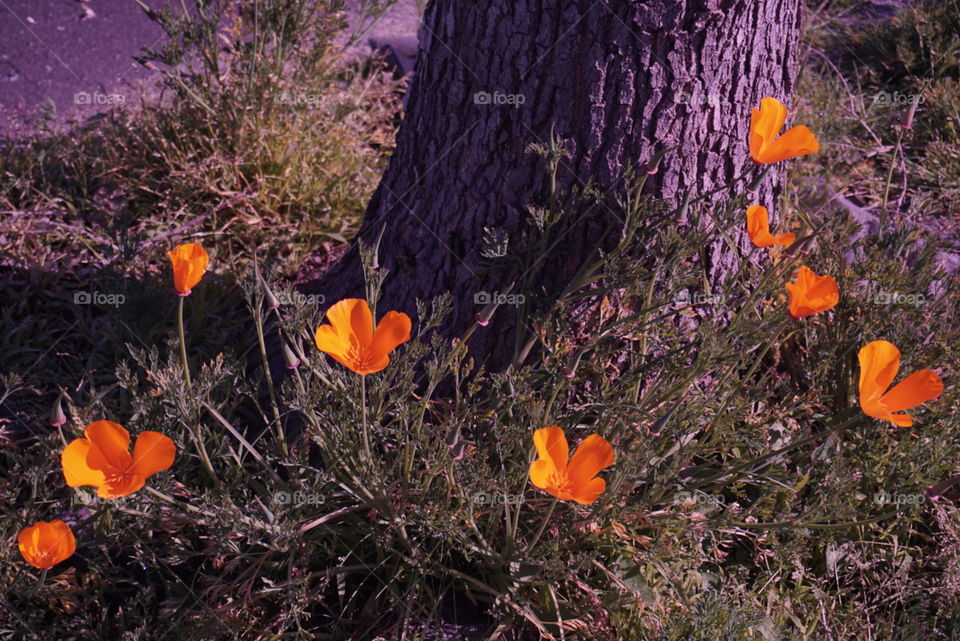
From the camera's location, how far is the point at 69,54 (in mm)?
4453

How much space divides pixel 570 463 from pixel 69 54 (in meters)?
4.13

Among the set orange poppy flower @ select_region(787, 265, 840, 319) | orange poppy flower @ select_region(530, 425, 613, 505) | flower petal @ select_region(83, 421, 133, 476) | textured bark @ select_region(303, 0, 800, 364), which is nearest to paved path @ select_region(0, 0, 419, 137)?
textured bark @ select_region(303, 0, 800, 364)

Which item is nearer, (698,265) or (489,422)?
(489,422)

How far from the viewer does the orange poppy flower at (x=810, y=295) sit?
5.61 feet

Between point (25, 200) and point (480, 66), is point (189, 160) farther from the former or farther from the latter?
point (480, 66)

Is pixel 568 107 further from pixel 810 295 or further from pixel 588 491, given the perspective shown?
pixel 588 491

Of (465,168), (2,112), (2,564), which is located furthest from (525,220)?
(2,112)

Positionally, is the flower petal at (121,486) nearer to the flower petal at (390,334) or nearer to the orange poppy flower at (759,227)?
the flower petal at (390,334)

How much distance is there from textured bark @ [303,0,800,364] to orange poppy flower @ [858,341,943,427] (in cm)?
56

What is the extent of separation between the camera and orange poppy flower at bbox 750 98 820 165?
72.7 inches

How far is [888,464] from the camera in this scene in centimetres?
227

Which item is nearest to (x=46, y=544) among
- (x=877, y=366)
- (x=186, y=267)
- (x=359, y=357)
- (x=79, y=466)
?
(x=79, y=466)

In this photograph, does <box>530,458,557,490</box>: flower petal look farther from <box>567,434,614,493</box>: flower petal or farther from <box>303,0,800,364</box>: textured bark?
<box>303,0,800,364</box>: textured bark

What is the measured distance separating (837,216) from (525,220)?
95 centimetres
